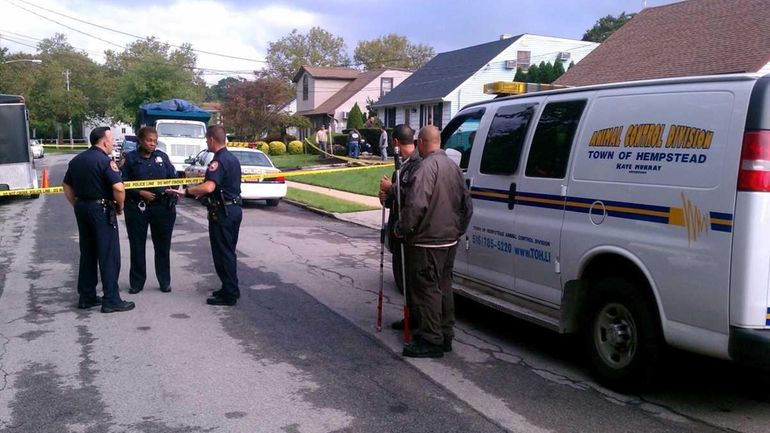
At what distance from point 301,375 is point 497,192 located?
96.2 inches

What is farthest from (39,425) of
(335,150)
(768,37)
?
(335,150)

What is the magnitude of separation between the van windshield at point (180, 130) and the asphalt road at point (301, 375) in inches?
637

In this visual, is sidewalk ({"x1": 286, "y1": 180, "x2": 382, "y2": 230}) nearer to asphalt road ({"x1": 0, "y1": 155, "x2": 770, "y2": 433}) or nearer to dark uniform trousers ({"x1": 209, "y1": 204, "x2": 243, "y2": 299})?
asphalt road ({"x1": 0, "y1": 155, "x2": 770, "y2": 433})

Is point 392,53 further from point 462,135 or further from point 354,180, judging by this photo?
point 462,135

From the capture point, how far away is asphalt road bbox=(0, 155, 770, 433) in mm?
4637

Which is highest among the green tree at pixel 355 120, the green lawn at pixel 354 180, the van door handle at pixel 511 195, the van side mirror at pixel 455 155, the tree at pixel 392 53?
the tree at pixel 392 53

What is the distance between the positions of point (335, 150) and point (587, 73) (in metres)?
14.9

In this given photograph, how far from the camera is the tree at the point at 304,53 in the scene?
90000 millimetres

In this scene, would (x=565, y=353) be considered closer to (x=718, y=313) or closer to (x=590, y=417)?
(x=590, y=417)

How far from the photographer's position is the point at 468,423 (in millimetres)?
4594

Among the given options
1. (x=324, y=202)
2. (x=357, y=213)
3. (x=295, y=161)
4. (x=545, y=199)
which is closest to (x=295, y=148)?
(x=295, y=161)

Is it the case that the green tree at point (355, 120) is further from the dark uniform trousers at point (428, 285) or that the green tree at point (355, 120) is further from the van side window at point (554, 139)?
the dark uniform trousers at point (428, 285)

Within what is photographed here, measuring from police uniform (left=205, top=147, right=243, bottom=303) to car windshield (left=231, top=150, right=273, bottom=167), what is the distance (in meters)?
10.5

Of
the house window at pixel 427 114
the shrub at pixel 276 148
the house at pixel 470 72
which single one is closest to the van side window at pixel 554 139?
the house at pixel 470 72
